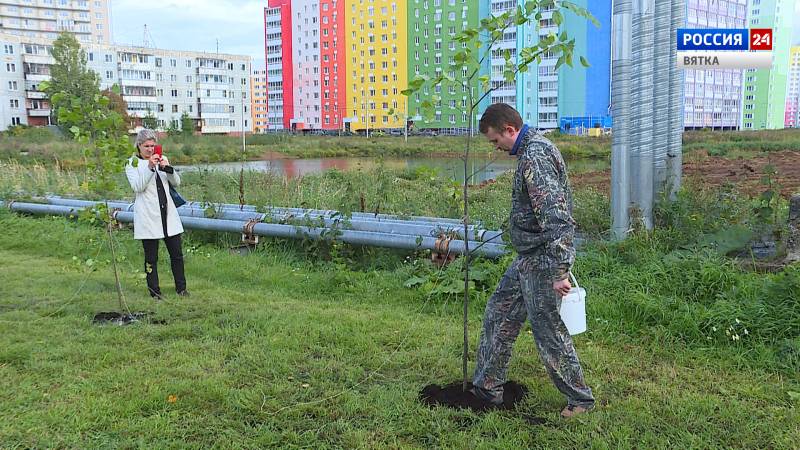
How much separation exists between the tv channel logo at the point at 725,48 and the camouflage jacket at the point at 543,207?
3971mm

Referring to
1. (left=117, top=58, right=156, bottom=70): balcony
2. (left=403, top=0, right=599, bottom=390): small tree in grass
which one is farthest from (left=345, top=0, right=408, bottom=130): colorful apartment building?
(left=403, top=0, right=599, bottom=390): small tree in grass

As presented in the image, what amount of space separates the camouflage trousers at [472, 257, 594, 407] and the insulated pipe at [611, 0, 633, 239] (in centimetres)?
307

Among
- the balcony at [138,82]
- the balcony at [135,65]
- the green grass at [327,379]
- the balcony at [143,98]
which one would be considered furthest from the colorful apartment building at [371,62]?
the green grass at [327,379]

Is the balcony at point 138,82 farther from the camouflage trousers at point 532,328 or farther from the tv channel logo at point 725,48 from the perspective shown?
the camouflage trousers at point 532,328

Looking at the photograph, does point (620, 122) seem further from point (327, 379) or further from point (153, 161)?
point (153, 161)

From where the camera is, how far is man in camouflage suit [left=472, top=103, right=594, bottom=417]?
12.1 ft

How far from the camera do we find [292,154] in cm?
5462

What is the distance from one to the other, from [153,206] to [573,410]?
196 inches

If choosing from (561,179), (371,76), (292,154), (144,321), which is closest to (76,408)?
(144,321)

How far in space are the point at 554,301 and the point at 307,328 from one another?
8.79 feet

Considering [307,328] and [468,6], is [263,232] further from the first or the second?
[468,6]

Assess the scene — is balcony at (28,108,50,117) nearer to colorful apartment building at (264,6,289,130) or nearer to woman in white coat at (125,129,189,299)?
colorful apartment building at (264,6,289,130)

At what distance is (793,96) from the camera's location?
69.6 metres

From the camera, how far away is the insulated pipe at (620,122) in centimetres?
666
